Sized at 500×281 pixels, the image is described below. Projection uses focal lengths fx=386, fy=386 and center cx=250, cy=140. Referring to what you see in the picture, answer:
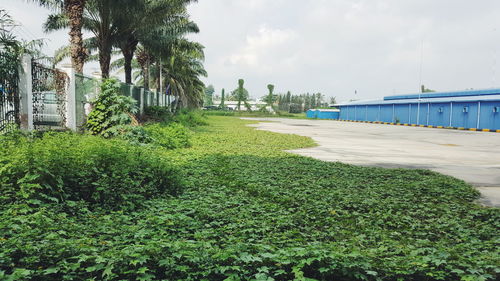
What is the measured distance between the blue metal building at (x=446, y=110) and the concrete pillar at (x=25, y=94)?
32543 millimetres

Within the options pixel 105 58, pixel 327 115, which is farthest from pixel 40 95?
pixel 327 115

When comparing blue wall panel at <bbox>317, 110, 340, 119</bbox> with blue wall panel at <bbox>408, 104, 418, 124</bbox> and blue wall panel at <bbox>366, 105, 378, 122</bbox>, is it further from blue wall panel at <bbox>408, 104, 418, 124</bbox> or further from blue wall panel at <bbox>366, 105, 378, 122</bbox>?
blue wall panel at <bbox>408, 104, 418, 124</bbox>

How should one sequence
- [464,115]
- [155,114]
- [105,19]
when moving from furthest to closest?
[464,115] < [155,114] < [105,19]

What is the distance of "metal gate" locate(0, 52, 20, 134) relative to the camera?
911 cm

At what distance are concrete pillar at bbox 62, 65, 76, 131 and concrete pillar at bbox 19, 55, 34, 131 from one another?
2.71 m

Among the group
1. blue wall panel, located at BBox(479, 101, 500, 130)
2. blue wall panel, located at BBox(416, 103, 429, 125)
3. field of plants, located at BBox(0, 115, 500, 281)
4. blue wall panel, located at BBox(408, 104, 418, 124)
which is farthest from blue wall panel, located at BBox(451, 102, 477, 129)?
field of plants, located at BBox(0, 115, 500, 281)

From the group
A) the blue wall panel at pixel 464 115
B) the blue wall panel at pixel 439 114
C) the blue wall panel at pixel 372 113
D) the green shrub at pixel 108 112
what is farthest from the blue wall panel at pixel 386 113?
the green shrub at pixel 108 112

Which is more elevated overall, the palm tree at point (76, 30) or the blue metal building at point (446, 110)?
the palm tree at point (76, 30)

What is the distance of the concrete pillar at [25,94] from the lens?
32.3ft

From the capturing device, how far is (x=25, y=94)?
9.94m

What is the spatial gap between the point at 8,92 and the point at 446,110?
36.8 metres

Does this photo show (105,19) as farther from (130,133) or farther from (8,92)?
(8,92)

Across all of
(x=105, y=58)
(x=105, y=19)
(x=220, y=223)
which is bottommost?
(x=220, y=223)

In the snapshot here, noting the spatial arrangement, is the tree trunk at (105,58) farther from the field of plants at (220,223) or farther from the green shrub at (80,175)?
the green shrub at (80,175)
